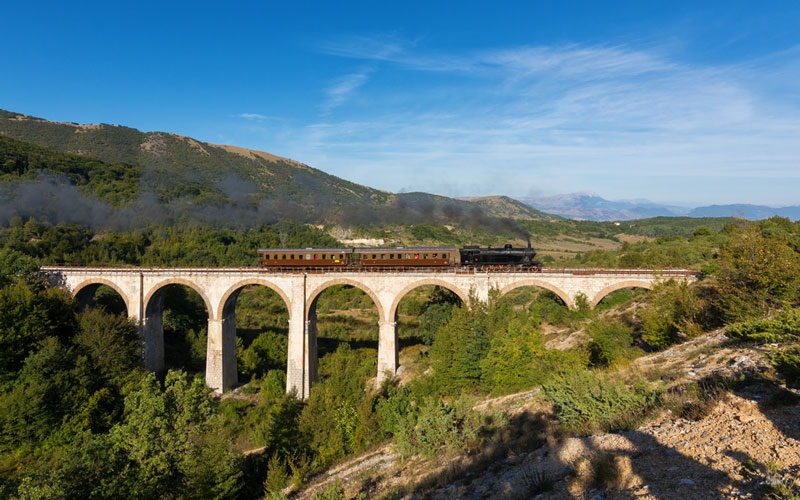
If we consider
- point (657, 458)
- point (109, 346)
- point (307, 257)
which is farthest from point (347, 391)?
point (657, 458)

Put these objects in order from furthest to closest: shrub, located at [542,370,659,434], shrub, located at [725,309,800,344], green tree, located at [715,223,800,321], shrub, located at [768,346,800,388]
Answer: green tree, located at [715,223,800,321] < shrub, located at [542,370,659,434] < shrub, located at [725,309,800,344] < shrub, located at [768,346,800,388]

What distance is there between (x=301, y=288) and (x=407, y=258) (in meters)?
8.63

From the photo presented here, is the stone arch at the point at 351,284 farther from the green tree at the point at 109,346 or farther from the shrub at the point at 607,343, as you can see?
the shrub at the point at 607,343

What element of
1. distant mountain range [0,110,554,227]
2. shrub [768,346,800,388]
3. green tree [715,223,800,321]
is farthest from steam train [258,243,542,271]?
shrub [768,346,800,388]

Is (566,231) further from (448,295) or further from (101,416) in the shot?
(101,416)

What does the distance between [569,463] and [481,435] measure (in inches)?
205

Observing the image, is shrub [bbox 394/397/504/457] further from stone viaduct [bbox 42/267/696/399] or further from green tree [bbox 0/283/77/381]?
green tree [bbox 0/283/77/381]

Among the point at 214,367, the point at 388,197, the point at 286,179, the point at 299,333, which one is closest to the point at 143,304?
the point at 214,367

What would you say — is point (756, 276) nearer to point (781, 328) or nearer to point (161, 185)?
point (781, 328)

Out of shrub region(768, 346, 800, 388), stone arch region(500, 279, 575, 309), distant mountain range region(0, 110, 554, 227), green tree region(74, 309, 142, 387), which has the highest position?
distant mountain range region(0, 110, 554, 227)

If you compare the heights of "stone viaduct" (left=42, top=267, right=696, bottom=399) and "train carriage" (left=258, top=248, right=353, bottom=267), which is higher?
"train carriage" (left=258, top=248, right=353, bottom=267)

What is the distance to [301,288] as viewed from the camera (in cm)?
3198

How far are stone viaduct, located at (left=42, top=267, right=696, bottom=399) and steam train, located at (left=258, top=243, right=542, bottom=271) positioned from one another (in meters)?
0.88

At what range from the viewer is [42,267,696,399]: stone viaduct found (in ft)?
95.4
